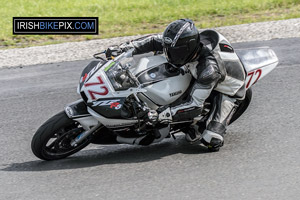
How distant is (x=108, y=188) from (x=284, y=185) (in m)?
1.54

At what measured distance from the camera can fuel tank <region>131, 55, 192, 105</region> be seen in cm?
557

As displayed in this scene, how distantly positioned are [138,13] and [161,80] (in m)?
8.16

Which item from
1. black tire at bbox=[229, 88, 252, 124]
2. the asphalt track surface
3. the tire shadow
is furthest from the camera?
black tire at bbox=[229, 88, 252, 124]

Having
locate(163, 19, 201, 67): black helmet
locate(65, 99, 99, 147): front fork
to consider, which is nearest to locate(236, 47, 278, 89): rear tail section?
locate(163, 19, 201, 67): black helmet

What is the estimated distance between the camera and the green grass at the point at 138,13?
12.0 m

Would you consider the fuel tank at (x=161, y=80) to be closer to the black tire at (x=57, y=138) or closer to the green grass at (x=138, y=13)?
the black tire at (x=57, y=138)

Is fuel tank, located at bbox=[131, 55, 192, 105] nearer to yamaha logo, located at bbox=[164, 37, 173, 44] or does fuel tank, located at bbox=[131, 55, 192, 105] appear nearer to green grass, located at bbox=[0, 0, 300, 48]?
yamaha logo, located at bbox=[164, 37, 173, 44]

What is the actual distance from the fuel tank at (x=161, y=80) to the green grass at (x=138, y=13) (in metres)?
6.01

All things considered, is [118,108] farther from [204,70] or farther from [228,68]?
[228,68]

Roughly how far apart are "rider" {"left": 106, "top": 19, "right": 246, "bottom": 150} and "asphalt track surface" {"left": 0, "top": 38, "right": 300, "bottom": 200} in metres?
0.31

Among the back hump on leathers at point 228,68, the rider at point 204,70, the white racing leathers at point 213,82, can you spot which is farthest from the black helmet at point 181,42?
the back hump on leathers at point 228,68

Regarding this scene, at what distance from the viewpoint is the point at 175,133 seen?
609 cm

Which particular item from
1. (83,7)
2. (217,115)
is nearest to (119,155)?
(217,115)

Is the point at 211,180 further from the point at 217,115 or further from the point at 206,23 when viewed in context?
the point at 206,23
